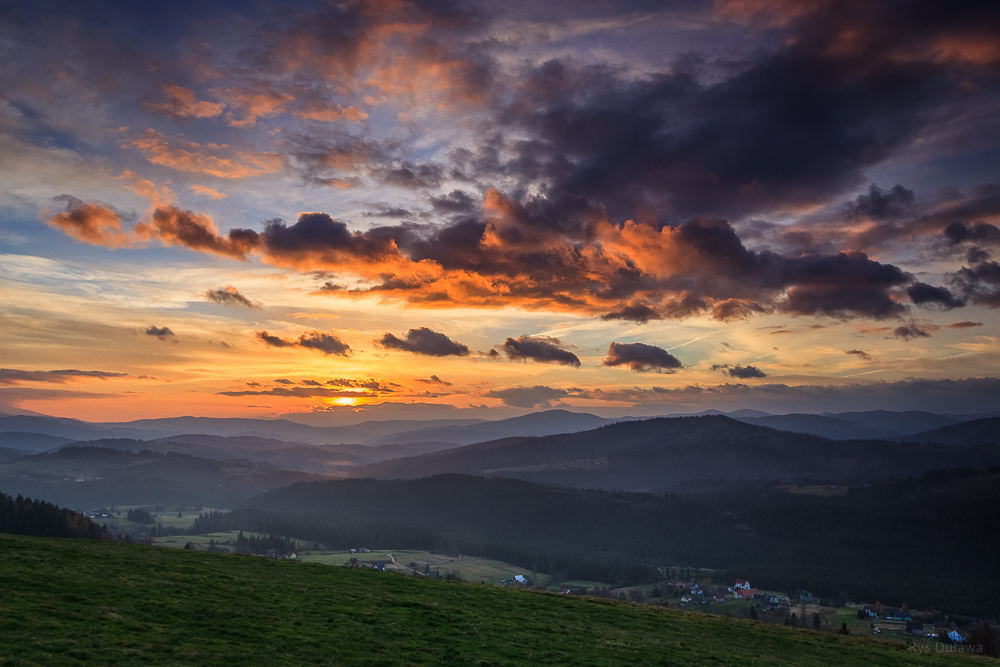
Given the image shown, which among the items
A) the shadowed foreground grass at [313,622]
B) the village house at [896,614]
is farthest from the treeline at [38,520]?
the village house at [896,614]

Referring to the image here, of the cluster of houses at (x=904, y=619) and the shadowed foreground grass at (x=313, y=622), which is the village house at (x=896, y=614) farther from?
the shadowed foreground grass at (x=313, y=622)

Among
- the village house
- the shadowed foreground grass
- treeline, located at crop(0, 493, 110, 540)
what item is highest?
the shadowed foreground grass

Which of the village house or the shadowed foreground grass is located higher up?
the shadowed foreground grass

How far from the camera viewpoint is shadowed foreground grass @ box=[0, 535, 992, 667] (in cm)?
2828

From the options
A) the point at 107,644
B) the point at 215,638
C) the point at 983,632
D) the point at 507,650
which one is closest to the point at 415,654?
the point at 507,650

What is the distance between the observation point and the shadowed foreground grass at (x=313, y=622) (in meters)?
28.3

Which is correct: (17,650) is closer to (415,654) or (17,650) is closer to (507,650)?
(415,654)

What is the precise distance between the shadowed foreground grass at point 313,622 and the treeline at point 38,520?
9230cm

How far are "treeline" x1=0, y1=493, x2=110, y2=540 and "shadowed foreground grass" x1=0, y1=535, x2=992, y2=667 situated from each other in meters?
92.3

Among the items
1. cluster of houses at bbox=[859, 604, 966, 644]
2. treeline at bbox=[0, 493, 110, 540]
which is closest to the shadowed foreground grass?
treeline at bbox=[0, 493, 110, 540]

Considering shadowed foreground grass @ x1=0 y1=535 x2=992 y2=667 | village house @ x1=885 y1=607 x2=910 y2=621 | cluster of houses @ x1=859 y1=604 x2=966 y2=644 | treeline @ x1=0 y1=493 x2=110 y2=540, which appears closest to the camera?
shadowed foreground grass @ x1=0 y1=535 x2=992 y2=667

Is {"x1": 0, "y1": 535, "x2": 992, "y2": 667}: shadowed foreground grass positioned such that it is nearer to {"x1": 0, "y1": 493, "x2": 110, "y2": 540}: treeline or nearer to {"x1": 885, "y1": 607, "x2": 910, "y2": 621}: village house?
{"x1": 0, "y1": 493, "x2": 110, "y2": 540}: treeline

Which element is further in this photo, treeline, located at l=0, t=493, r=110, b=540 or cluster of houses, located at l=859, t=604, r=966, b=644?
cluster of houses, located at l=859, t=604, r=966, b=644

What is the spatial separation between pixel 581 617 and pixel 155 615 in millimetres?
33421
